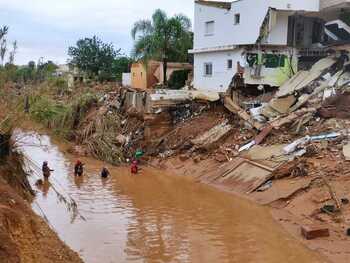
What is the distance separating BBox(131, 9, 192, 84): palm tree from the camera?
3850cm

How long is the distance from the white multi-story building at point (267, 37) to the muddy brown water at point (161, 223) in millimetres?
9811

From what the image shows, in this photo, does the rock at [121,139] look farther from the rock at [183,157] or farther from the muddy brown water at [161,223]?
the muddy brown water at [161,223]

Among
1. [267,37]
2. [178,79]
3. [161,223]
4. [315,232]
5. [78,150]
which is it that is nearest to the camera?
[315,232]

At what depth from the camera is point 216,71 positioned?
111ft

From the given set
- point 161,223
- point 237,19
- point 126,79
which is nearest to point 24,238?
point 161,223

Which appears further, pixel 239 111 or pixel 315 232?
pixel 239 111

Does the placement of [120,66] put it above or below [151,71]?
above

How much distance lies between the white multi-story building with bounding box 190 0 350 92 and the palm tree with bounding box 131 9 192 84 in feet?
17.5

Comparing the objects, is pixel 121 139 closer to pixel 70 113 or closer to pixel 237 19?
pixel 70 113

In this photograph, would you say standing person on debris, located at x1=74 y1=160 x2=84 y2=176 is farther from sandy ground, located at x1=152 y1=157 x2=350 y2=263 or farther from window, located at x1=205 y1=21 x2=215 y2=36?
window, located at x1=205 y1=21 x2=215 y2=36

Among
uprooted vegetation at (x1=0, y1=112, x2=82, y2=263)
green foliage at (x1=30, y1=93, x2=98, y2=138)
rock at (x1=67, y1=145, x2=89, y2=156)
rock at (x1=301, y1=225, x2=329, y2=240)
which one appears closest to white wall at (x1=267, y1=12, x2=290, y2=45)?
rock at (x1=67, y1=145, x2=89, y2=156)

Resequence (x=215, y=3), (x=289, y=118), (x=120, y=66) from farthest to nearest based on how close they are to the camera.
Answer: (x=120, y=66) < (x=215, y=3) < (x=289, y=118)

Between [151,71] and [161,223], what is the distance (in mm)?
26081

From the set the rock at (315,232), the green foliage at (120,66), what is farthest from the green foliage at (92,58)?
the rock at (315,232)
